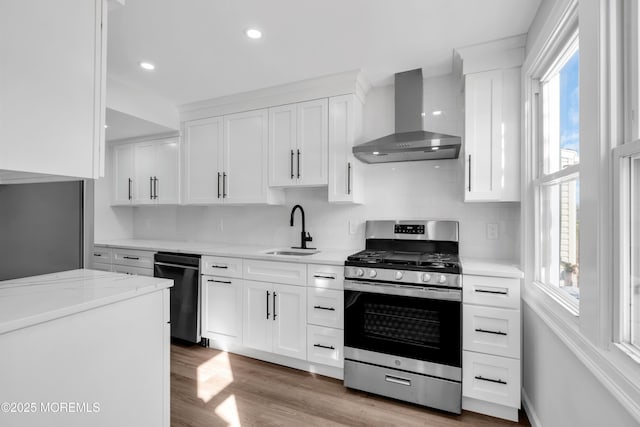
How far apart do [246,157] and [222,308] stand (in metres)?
1.47

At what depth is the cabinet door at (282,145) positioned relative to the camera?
2.77m

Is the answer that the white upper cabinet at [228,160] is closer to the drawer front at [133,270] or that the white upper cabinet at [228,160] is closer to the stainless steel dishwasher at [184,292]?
the stainless steel dishwasher at [184,292]

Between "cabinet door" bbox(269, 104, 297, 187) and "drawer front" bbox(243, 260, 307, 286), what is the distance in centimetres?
77

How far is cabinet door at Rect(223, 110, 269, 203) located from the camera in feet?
9.54

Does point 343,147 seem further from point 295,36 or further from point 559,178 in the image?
point 559,178

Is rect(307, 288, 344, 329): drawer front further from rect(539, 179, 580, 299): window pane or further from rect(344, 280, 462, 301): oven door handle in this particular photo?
rect(539, 179, 580, 299): window pane

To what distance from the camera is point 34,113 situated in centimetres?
106

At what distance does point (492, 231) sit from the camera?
2420mm

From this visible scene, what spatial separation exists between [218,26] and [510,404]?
2.98 m

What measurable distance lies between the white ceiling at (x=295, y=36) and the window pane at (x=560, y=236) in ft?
3.58

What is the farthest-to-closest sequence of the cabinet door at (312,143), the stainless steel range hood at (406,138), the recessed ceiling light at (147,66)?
1. the cabinet door at (312,143)
2. the recessed ceiling light at (147,66)
3. the stainless steel range hood at (406,138)

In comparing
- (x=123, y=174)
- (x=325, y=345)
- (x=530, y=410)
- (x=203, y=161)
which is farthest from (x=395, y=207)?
(x=123, y=174)

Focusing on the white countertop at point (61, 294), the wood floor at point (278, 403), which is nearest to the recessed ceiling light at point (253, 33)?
the white countertop at point (61, 294)

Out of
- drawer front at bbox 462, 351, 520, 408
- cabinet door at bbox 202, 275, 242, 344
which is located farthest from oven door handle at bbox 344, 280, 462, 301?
cabinet door at bbox 202, 275, 242, 344
